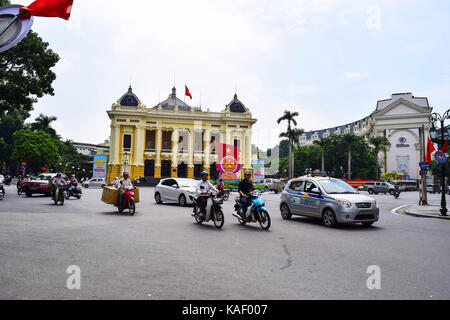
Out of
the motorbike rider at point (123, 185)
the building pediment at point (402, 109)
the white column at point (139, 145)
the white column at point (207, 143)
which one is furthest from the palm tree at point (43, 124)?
the building pediment at point (402, 109)

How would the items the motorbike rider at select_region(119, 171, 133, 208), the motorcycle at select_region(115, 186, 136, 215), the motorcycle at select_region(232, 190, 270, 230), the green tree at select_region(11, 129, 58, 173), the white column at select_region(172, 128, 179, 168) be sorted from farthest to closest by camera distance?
the white column at select_region(172, 128, 179, 168) → the green tree at select_region(11, 129, 58, 173) → the motorbike rider at select_region(119, 171, 133, 208) → the motorcycle at select_region(115, 186, 136, 215) → the motorcycle at select_region(232, 190, 270, 230)

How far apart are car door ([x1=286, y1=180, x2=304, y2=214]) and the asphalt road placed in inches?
92.6

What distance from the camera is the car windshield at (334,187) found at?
1050cm

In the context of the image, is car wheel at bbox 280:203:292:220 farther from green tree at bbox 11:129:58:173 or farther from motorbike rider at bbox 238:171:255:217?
green tree at bbox 11:129:58:173

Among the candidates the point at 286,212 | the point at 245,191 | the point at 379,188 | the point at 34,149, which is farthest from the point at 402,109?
the point at 245,191

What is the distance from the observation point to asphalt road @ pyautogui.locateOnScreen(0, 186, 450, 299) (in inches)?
156

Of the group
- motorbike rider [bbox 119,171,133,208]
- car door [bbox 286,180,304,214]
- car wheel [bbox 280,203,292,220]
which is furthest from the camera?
motorbike rider [bbox 119,171,133,208]

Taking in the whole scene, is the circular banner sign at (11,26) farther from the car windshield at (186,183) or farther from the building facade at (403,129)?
the building facade at (403,129)

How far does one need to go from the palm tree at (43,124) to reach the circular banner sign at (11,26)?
65658 mm

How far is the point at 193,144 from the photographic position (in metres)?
61.7

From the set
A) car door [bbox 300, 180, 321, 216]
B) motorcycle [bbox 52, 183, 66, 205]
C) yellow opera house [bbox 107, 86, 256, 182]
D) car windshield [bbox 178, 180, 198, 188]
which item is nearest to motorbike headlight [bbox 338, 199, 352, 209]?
car door [bbox 300, 180, 321, 216]

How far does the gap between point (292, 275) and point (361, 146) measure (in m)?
64.4
